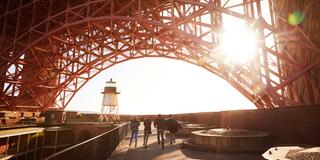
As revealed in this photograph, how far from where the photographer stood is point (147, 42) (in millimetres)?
28766

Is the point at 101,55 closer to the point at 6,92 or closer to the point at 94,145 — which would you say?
the point at 6,92

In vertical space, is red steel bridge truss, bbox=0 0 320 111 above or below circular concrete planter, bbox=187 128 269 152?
above

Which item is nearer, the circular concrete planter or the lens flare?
the circular concrete planter

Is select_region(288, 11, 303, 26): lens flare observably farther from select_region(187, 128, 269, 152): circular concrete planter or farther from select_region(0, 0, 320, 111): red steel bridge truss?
select_region(187, 128, 269, 152): circular concrete planter

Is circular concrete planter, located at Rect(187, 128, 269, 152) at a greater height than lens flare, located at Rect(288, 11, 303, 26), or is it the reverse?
lens flare, located at Rect(288, 11, 303, 26)

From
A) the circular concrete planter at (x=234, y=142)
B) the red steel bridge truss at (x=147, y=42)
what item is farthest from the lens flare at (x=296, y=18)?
the circular concrete planter at (x=234, y=142)

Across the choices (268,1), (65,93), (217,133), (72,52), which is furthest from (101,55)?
(217,133)

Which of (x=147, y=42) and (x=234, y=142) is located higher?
(x=147, y=42)

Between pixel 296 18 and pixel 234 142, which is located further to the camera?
pixel 296 18

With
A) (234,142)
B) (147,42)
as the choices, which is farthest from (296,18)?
(147,42)

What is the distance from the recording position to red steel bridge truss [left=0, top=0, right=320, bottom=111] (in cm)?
1196

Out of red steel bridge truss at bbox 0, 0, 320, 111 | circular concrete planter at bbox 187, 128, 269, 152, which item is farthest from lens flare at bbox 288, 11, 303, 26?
circular concrete planter at bbox 187, 128, 269, 152

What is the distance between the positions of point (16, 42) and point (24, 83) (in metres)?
6.50

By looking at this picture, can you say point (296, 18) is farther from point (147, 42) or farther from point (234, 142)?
point (147, 42)
